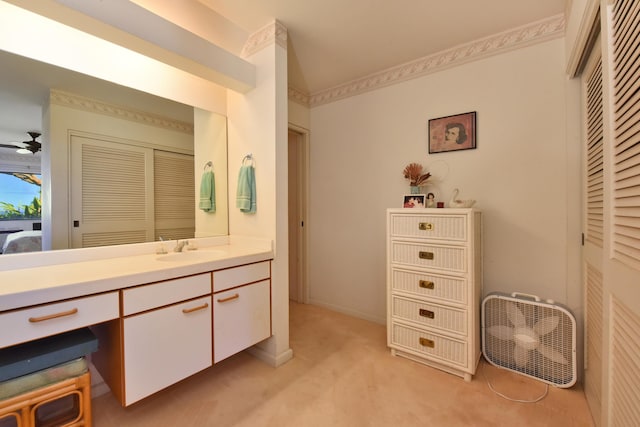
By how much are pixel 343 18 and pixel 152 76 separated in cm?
142

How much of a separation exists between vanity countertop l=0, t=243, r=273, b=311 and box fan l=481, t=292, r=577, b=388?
1751mm

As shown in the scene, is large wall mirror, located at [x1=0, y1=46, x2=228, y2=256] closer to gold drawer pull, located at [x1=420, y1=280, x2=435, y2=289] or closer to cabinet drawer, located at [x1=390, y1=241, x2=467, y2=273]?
cabinet drawer, located at [x1=390, y1=241, x2=467, y2=273]

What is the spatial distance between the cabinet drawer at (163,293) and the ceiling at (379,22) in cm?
180

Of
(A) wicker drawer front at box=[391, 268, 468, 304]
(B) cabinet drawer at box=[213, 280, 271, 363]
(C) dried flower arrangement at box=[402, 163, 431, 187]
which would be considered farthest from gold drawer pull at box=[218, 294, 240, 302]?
(C) dried flower arrangement at box=[402, 163, 431, 187]

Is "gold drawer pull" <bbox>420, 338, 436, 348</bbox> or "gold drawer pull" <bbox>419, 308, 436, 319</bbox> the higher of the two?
"gold drawer pull" <bbox>419, 308, 436, 319</bbox>

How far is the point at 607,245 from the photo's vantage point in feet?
3.43

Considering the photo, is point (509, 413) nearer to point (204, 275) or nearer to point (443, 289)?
point (443, 289)

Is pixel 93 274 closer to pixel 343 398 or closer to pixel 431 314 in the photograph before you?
pixel 343 398

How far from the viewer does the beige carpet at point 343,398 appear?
4.70 feet

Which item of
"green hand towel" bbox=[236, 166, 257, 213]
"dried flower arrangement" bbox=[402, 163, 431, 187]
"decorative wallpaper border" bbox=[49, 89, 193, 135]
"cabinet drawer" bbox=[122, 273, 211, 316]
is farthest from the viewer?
"dried flower arrangement" bbox=[402, 163, 431, 187]

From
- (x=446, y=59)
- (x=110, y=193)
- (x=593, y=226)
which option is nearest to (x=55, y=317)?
(x=110, y=193)

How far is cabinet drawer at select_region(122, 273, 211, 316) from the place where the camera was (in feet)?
4.15

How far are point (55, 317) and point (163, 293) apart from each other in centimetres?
40

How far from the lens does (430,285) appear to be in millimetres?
1893
